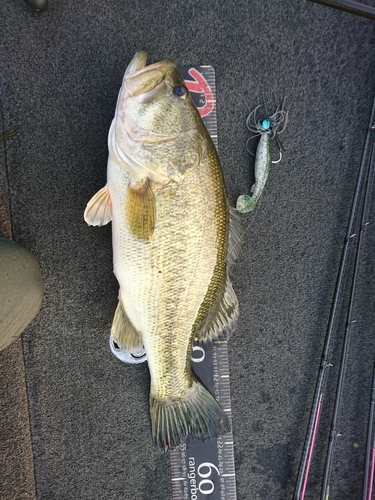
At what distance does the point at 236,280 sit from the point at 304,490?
3.13 ft

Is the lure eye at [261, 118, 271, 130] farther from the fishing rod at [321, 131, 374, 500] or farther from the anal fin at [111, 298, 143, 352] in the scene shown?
the anal fin at [111, 298, 143, 352]

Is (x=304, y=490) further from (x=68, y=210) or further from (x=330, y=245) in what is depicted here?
(x=68, y=210)

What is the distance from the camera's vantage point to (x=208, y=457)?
1.61 meters

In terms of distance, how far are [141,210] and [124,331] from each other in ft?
1.49

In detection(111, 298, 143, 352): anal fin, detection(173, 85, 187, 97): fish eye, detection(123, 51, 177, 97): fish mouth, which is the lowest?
detection(111, 298, 143, 352): anal fin

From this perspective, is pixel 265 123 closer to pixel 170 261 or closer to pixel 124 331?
pixel 170 261

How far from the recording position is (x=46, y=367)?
1.56 m

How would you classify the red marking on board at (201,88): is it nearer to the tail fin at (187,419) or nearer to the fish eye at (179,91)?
the fish eye at (179,91)

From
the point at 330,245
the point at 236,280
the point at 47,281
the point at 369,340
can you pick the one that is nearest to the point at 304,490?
the point at 369,340

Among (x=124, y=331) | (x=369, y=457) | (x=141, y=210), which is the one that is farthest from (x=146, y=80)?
(x=369, y=457)

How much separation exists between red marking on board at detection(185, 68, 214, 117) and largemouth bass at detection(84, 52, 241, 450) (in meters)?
0.36

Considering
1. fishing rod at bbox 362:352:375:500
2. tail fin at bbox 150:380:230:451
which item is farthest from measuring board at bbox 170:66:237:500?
fishing rod at bbox 362:352:375:500

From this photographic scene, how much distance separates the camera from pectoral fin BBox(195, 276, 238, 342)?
1.34 m

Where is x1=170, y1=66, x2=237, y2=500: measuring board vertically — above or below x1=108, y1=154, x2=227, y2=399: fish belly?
below
